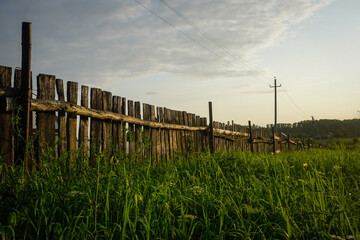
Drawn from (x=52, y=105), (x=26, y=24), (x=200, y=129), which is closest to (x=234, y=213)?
(x=52, y=105)

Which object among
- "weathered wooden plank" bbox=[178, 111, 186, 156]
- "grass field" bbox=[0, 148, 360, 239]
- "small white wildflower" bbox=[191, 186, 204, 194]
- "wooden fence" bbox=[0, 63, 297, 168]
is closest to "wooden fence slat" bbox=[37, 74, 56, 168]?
"wooden fence" bbox=[0, 63, 297, 168]

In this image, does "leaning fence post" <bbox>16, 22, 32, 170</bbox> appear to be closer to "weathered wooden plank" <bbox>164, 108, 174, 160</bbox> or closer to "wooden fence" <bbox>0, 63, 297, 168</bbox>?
"wooden fence" <bbox>0, 63, 297, 168</bbox>

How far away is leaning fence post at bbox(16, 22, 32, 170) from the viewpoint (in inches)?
135

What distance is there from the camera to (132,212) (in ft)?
7.01

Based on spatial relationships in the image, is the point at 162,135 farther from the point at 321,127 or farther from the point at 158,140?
the point at 321,127

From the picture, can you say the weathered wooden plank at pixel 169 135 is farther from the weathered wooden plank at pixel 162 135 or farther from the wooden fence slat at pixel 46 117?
the wooden fence slat at pixel 46 117

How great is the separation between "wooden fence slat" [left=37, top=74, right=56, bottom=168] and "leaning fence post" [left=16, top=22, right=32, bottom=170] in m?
0.18

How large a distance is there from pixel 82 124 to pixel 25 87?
104cm

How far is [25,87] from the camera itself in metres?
3.47

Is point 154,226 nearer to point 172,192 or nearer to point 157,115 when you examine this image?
point 172,192

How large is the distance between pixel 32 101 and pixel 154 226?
2.46 metres

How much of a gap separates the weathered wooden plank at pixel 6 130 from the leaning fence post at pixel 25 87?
4.7 inches

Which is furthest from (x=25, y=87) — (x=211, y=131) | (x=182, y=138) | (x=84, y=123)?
(x=211, y=131)

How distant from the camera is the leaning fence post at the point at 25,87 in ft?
11.2
